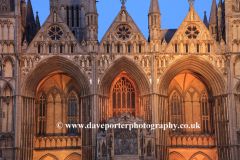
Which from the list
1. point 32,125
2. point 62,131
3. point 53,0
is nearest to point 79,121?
point 62,131

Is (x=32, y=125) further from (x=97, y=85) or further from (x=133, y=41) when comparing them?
(x=133, y=41)

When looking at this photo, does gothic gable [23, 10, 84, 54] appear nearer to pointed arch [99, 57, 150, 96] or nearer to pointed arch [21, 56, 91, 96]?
pointed arch [21, 56, 91, 96]

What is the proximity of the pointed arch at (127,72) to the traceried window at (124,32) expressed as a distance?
190cm

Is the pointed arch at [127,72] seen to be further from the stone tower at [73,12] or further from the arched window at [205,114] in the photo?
the stone tower at [73,12]

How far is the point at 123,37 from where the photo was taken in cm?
3834

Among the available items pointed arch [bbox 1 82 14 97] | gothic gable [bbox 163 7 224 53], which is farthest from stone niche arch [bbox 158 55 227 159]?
pointed arch [bbox 1 82 14 97]

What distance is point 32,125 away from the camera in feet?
A: 122

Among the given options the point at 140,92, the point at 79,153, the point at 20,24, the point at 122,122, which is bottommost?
the point at 79,153

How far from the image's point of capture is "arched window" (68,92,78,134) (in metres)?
40.5

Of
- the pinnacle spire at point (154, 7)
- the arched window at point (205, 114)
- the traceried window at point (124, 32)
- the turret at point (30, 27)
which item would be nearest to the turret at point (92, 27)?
the traceried window at point (124, 32)

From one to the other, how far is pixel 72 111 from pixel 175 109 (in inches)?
352

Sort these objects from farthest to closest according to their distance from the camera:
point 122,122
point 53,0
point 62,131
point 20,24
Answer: point 53,0
point 62,131
point 20,24
point 122,122

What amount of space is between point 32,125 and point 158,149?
33.0 feet

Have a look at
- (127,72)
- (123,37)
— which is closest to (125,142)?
(127,72)
